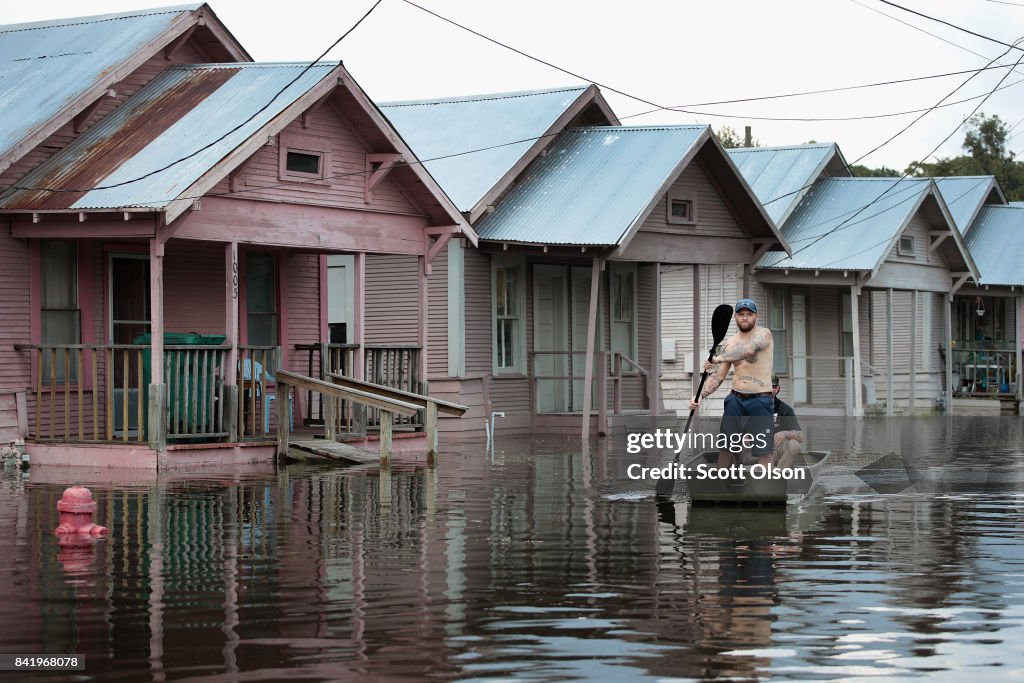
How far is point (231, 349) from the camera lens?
66.6 feet

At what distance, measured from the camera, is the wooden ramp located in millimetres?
20547

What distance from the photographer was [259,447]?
2112 cm

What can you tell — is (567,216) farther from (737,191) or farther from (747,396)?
(747,396)

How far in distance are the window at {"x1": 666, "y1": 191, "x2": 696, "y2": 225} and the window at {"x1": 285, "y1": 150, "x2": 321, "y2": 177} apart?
8.48m

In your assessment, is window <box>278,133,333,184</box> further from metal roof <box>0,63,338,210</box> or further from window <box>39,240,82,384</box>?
window <box>39,240,82,384</box>

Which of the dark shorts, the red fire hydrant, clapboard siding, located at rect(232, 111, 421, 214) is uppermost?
clapboard siding, located at rect(232, 111, 421, 214)

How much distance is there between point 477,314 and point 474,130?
13.6 ft

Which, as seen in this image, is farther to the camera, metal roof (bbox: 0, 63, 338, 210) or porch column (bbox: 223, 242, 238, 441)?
porch column (bbox: 223, 242, 238, 441)

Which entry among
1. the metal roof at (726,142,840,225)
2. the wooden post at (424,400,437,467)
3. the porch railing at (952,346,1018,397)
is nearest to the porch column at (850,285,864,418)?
the metal roof at (726,142,840,225)

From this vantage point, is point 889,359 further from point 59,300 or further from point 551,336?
point 59,300

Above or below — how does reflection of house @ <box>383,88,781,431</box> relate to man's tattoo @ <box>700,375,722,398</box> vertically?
above

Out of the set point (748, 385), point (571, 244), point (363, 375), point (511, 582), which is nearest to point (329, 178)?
point (363, 375)

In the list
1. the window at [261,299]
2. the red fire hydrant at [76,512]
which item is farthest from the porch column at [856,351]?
the red fire hydrant at [76,512]

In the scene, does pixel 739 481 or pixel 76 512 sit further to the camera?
pixel 739 481
